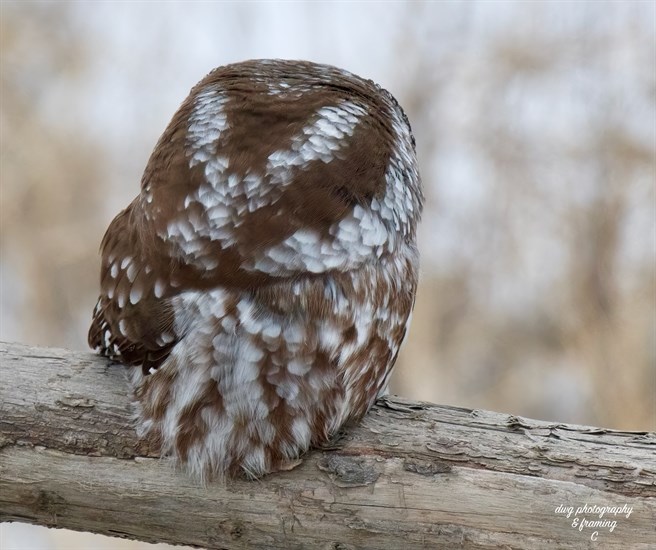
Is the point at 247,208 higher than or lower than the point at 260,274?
higher

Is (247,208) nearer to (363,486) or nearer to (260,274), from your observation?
(260,274)

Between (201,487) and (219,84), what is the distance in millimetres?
922

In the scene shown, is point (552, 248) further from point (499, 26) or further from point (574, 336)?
point (499, 26)

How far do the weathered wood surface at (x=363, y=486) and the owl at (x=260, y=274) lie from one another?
71 millimetres

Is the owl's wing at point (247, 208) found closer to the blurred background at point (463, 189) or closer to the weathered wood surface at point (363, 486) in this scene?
the weathered wood surface at point (363, 486)

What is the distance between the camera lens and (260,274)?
1547mm

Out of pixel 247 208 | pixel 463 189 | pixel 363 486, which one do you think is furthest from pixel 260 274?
pixel 463 189

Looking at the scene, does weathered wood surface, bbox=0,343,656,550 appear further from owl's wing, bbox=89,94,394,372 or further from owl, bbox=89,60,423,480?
owl's wing, bbox=89,94,394,372

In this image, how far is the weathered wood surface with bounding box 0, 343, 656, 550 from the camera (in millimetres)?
1600

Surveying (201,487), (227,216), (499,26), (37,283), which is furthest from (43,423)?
(499,26)

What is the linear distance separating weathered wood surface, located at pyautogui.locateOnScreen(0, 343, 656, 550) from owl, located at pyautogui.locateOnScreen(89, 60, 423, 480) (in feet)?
0.23

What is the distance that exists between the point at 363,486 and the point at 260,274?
52cm

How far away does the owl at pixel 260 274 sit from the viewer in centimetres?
156

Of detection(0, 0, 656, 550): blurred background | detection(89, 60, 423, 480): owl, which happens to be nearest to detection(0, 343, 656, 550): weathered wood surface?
detection(89, 60, 423, 480): owl
